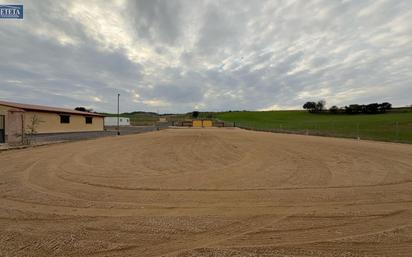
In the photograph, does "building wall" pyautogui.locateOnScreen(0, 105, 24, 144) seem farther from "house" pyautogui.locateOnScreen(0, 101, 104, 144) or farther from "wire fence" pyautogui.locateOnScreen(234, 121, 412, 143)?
"wire fence" pyautogui.locateOnScreen(234, 121, 412, 143)

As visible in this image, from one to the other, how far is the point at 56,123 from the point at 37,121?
423cm

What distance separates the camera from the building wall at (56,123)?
23422mm

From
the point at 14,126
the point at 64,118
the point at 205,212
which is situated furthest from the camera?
the point at 64,118

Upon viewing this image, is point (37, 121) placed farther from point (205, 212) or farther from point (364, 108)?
point (364, 108)

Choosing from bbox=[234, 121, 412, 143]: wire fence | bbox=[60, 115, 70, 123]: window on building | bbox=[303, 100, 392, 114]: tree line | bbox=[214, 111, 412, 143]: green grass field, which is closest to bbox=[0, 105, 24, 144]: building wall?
bbox=[60, 115, 70, 123]: window on building

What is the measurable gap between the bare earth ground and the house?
11.2 metres

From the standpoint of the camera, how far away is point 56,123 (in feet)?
87.9

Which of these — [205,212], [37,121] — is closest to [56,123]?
[37,121]

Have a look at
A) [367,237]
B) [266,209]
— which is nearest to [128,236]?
[266,209]

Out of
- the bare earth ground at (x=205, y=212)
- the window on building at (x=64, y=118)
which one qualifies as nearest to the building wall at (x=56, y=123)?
the window on building at (x=64, y=118)

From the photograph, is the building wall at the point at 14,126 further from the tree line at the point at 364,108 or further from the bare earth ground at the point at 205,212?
the tree line at the point at 364,108

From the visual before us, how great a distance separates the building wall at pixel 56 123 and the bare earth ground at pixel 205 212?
19895 mm

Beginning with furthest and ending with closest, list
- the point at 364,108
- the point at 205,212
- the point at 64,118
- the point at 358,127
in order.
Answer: the point at 364,108, the point at 358,127, the point at 64,118, the point at 205,212

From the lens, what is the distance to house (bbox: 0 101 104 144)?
16.0 m
